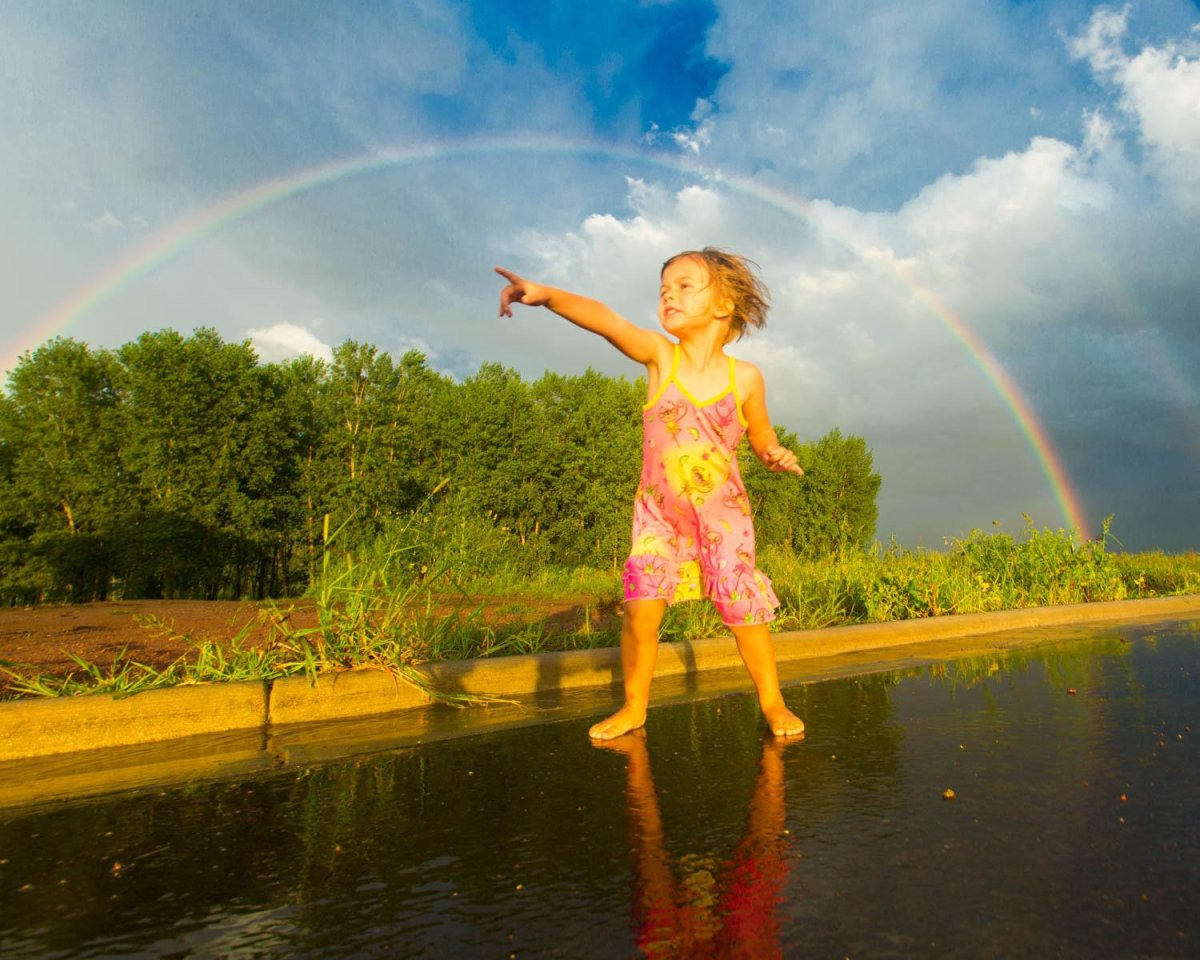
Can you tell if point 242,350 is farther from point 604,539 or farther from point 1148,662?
point 1148,662

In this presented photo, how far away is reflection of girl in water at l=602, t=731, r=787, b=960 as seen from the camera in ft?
4.79

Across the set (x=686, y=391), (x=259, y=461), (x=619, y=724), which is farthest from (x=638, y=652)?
(x=259, y=461)

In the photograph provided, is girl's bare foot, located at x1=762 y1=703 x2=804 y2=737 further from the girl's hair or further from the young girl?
the girl's hair

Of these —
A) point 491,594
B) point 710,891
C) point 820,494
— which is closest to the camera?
point 710,891

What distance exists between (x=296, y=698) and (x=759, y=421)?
7.64ft

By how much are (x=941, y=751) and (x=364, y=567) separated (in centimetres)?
313

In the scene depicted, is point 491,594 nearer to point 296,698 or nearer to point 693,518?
point 296,698

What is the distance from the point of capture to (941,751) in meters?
2.83

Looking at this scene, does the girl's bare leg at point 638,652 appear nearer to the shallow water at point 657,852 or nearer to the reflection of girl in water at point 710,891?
the shallow water at point 657,852

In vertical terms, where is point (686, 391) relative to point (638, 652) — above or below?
above

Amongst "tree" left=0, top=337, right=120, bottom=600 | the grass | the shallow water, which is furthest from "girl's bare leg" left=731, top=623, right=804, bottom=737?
"tree" left=0, top=337, right=120, bottom=600

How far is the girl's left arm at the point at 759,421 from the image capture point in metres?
3.60

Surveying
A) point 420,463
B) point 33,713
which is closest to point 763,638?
point 33,713

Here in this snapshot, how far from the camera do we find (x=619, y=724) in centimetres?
326
